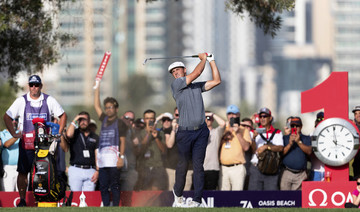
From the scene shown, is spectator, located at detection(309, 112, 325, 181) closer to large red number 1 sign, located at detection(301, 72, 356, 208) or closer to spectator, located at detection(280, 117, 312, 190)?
spectator, located at detection(280, 117, 312, 190)

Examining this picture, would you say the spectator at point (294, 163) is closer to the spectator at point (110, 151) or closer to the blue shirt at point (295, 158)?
the blue shirt at point (295, 158)

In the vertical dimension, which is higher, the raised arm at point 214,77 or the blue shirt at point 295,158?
the raised arm at point 214,77

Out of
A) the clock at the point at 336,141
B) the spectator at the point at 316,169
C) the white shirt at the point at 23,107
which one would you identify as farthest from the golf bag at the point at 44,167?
the spectator at the point at 316,169

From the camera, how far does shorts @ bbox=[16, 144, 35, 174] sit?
40.9ft

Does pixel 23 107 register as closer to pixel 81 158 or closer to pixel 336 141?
pixel 81 158

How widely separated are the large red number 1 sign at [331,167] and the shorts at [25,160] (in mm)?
4074

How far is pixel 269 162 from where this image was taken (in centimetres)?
1524

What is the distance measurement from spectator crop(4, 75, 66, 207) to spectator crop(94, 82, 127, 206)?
2.03 meters

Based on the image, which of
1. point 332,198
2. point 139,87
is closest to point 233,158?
point 332,198

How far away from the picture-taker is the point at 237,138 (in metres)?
15.7

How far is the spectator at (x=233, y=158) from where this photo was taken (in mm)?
15578

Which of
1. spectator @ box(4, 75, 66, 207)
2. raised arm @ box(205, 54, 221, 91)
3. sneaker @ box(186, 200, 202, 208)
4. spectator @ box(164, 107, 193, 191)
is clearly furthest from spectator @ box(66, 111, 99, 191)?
raised arm @ box(205, 54, 221, 91)

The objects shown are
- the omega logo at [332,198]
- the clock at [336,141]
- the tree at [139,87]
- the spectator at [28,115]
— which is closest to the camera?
the spectator at [28,115]

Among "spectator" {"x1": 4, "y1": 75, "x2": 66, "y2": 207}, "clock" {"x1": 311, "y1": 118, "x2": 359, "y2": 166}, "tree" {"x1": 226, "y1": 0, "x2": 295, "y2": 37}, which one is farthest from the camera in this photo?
"tree" {"x1": 226, "y1": 0, "x2": 295, "y2": 37}
